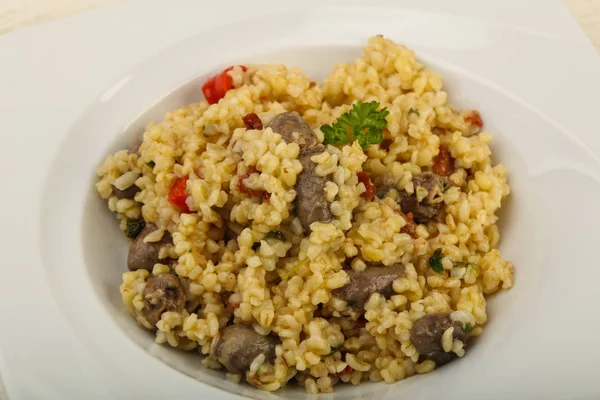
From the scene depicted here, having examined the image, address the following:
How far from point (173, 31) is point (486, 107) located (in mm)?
1872

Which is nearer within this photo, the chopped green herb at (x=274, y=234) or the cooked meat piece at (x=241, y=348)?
the cooked meat piece at (x=241, y=348)

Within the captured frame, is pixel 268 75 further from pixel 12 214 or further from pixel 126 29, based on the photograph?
pixel 12 214

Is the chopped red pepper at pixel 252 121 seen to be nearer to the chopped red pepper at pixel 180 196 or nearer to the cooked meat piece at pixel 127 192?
the chopped red pepper at pixel 180 196

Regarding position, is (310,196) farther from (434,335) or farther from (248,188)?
(434,335)

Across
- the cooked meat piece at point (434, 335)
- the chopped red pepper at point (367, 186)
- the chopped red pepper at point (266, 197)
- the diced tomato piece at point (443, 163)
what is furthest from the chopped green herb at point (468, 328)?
the chopped red pepper at point (266, 197)

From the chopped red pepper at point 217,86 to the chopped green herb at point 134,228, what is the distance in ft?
2.68

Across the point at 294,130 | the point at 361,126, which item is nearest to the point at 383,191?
the point at 361,126

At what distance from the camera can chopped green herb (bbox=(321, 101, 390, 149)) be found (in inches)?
111

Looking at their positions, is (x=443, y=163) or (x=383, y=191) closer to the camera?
(x=383, y=191)

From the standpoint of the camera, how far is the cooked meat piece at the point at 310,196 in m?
2.55

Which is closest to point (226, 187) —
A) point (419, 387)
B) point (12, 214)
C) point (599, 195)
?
point (12, 214)

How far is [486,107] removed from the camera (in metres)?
3.17

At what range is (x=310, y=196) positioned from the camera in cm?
257

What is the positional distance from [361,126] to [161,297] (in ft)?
4.15
